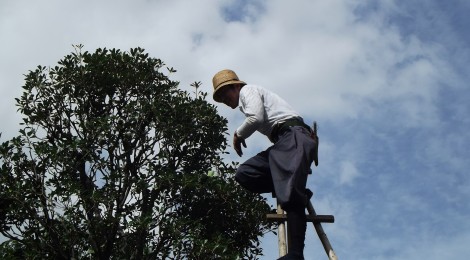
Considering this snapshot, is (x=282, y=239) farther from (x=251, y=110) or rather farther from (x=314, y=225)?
(x=251, y=110)

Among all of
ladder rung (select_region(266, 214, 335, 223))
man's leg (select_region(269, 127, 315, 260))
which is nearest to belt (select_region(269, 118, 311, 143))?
man's leg (select_region(269, 127, 315, 260))

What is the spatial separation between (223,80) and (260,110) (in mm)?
579

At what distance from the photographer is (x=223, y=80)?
18.0ft

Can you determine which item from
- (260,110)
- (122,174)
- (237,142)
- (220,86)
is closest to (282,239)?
(237,142)

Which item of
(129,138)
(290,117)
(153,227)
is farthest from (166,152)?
(290,117)

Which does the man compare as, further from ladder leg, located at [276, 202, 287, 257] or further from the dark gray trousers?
ladder leg, located at [276, 202, 287, 257]

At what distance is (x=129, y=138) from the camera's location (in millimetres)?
12594

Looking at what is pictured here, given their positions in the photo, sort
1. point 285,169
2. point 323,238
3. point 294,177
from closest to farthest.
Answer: point 294,177
point 285,169
point 323,238

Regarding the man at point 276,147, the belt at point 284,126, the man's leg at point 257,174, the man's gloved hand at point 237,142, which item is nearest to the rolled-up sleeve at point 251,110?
the man at point 276,147

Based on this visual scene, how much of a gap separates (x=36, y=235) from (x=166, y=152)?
315 centimetres

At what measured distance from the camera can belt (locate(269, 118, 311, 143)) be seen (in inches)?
208

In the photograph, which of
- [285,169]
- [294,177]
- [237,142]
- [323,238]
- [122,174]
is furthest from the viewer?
[122,174]

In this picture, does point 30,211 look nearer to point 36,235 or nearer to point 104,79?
point 36,235

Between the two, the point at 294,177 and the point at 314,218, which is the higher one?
the point at 294,177
